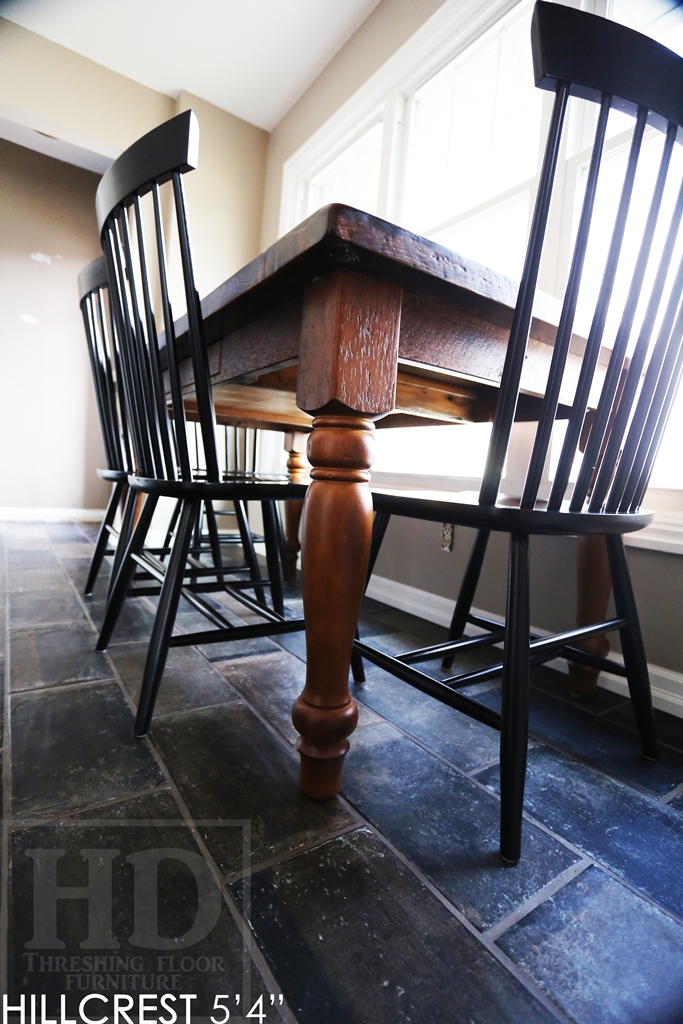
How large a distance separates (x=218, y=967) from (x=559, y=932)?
39cm

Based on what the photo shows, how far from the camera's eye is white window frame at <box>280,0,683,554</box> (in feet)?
4.45

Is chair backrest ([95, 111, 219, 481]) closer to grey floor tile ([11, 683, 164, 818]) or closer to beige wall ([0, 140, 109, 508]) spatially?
grey floor tile ([11, 683, 164, 818])

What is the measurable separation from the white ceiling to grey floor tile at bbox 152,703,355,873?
3.49 meters

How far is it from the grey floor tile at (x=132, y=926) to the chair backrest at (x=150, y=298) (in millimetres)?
611

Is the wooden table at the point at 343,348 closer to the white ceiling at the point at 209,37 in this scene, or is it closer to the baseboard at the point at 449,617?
the baseboard at the point at 449,617

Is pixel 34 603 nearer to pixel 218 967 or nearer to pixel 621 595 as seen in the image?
pixel 218 967

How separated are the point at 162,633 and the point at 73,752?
0.25m

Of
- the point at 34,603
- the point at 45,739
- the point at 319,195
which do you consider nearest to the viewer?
the point at 45,739

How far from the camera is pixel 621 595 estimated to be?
1.00 m

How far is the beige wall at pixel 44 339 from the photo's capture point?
4062 mm

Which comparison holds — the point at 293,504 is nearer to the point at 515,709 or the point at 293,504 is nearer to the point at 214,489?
the point at 214,489

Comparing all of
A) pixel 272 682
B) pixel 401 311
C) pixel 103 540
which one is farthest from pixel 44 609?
pixel 401 311

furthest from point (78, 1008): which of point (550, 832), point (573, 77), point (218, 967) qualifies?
point (573, 77)

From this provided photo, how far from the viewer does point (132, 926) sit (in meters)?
0.54
